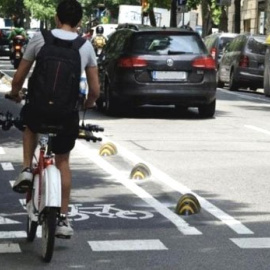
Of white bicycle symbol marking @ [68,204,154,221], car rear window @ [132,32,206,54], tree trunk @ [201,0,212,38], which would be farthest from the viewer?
tree trunk @ [201,0,212,38]

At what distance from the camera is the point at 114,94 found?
848 inches

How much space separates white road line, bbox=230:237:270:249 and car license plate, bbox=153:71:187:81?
1255 cm

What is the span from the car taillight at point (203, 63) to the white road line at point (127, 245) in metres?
12.9

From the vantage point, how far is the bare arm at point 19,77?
816cm

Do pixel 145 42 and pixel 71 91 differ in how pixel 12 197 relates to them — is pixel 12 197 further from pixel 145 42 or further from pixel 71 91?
pixel 145 42

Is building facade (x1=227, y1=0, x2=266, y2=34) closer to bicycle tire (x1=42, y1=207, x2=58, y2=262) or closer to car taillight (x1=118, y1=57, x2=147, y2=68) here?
car taillight (x1=118, y1=57, x2=147, y2=68)

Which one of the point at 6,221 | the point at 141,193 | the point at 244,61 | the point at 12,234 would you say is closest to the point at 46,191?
the point at 12,234

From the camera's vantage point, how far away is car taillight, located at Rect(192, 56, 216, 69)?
837 inches

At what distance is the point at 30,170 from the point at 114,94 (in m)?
13.3

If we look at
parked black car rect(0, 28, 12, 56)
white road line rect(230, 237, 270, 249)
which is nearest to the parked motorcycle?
parked black car rect(0, 28, 12, 56)

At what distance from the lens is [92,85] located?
8.20 metres

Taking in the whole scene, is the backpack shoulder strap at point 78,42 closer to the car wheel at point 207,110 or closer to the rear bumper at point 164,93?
the rear bumper at point 164,93

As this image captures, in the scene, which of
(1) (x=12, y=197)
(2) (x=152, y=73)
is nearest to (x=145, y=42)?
(2) (x=152, y=73)

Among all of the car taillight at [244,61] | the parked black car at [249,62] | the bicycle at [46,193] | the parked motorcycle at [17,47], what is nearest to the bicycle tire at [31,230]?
the bicycle at [46,193]
